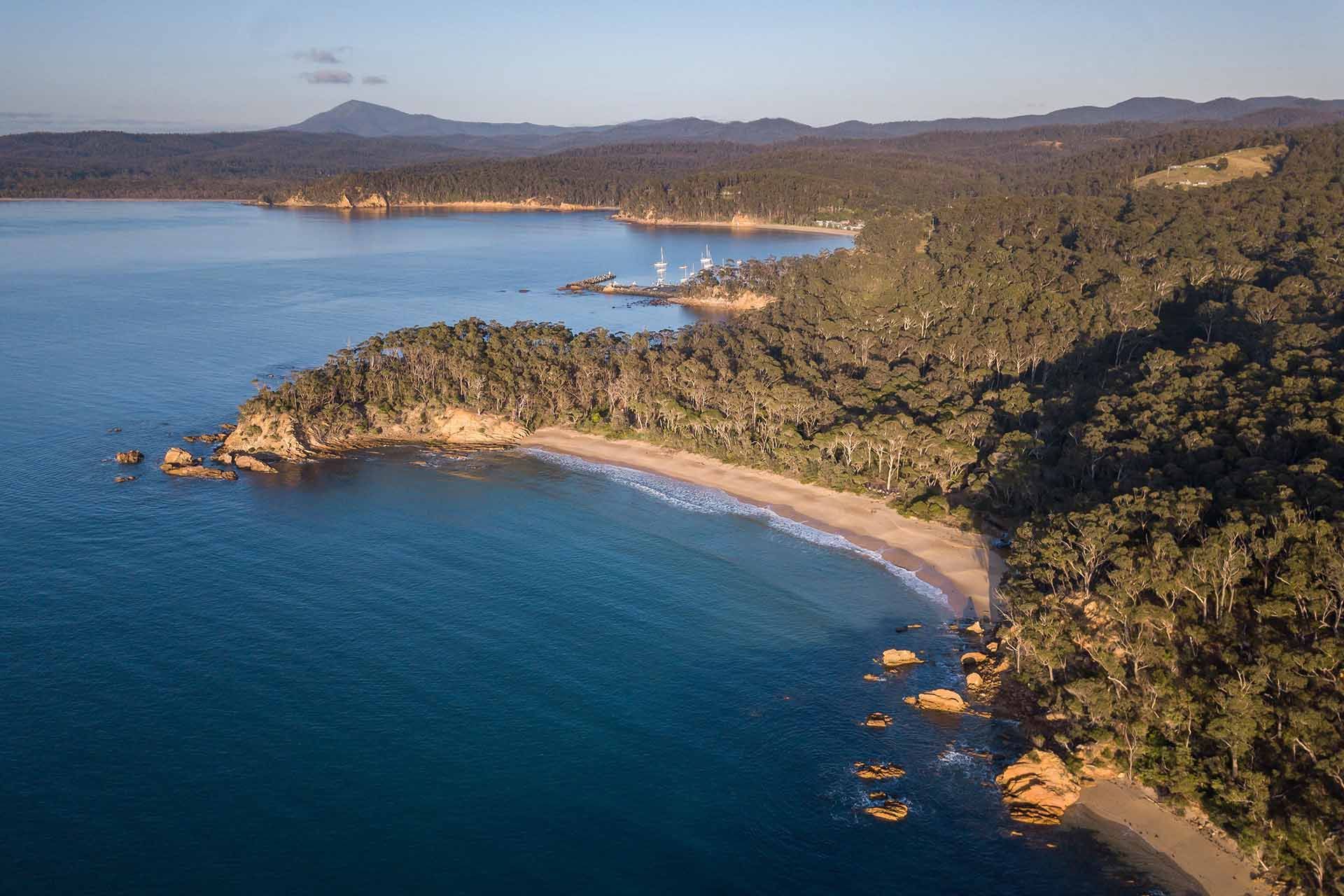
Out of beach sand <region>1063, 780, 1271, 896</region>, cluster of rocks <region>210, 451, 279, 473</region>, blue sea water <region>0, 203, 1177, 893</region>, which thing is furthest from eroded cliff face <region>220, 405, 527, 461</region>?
beach sand <region>1063, 780, 1271, 896</region>

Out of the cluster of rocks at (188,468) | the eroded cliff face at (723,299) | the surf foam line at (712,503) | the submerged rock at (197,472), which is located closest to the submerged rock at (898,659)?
the surf foam line at (712,503)

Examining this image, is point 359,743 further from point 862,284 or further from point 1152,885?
point 862,284

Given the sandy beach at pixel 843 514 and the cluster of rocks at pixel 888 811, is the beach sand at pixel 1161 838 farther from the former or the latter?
the sandy beach at pixel 843 514

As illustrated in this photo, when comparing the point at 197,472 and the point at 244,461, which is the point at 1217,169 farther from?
the point at 197,472

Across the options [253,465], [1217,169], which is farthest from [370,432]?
[1217,169]

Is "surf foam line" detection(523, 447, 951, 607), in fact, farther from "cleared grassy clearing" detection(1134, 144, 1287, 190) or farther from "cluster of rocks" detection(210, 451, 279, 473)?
"cleared grassy clearing" detection(1134, 144, 1287, 190)

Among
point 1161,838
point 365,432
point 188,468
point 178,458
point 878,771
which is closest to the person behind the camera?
point 1161,838

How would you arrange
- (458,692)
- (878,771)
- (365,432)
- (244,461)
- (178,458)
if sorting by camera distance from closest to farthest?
1. (878,771)
2. (458,692)
3. (178,458)
4. (244,461)
5. (365,432)

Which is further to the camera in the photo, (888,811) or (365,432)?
(365,432)
